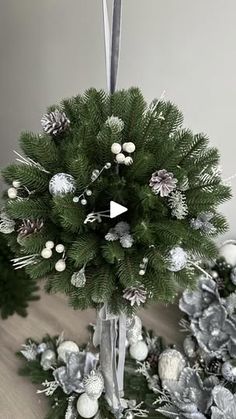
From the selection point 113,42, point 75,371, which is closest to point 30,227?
point 113,42

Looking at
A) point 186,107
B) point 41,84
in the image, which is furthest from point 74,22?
point 186,107

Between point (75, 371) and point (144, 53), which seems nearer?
point (75, 371)

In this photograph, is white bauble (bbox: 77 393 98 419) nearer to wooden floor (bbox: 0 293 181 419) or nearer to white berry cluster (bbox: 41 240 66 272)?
wooden floor (bbox: 0 293 181 419)

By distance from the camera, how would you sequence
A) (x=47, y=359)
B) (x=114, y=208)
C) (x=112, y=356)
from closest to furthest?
(x=114, y=208)
(x=112, y=356)
(x=47, y=359)

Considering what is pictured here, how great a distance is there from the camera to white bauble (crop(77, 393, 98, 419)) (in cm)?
80

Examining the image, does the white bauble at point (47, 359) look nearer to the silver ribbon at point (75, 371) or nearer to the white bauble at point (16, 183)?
the silver ribbon at point (75, 371)

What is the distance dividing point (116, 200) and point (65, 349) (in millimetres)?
474

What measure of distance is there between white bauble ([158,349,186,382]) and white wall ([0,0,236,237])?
347mm

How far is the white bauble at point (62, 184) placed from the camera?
565mm

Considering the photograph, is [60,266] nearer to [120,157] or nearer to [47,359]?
[120,157]

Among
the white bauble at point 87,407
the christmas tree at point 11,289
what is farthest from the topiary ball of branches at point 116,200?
the christmas tree at point 11,289

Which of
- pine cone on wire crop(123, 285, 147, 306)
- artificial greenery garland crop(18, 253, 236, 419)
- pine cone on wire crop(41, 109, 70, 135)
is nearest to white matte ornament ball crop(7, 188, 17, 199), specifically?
pine cone on wire crop(41, 109, 70, 135)

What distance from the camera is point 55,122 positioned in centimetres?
63

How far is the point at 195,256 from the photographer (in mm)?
666
